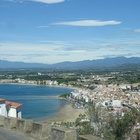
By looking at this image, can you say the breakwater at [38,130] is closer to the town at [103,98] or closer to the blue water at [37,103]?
the town at [103,98]

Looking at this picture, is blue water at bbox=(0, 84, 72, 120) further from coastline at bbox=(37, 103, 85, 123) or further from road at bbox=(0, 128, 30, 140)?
road at bbox=(0, 128, 30, 140)

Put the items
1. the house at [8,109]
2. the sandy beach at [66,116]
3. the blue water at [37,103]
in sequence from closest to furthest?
1. the house at [8,109]
2. the sandy beach at [66,116]
3. the blue water at [37,103]

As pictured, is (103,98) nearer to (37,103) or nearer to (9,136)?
(37,103)

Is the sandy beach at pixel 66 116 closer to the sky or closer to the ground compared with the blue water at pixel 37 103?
closer to the ground

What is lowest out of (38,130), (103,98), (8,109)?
(103,98)

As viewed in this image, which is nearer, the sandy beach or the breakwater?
the breakwater

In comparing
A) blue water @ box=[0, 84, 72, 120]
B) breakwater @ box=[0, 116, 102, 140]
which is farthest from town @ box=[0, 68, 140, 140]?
blue water @ box=[0, 84, 72, 120]

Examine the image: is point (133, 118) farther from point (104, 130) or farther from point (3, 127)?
point (3, 127)

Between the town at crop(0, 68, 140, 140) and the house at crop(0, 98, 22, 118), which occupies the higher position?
the house at crop(0, 98, 22, 118)

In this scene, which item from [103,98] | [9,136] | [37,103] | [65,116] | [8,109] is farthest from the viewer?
[103,98]

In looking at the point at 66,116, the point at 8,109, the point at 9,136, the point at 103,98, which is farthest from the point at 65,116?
the point at 9,136

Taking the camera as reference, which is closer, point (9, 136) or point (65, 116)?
point (9, 136)

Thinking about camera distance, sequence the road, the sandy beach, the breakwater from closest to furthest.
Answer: the breakwater < the road < the sandy beach

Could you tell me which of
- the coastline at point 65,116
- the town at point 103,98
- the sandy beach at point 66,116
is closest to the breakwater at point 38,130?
the town at point 103,98
